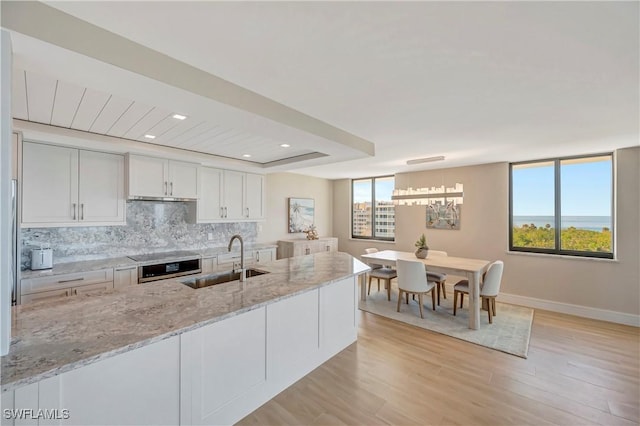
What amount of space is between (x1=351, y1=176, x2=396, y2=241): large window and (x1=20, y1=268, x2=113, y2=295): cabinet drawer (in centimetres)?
526

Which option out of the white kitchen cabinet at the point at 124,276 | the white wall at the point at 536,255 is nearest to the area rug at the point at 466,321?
the white wall at the point at 536,255

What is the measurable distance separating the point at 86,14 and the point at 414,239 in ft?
19.1

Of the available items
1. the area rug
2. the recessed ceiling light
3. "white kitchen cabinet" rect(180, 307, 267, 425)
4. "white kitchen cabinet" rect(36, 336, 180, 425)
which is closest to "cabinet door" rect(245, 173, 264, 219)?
the area rug

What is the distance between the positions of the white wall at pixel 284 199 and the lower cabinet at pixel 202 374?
3.28 metres

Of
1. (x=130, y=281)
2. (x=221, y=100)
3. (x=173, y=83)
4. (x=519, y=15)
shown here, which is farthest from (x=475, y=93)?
(x=130, y=281)

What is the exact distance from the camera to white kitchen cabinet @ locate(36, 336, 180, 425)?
4.21ft

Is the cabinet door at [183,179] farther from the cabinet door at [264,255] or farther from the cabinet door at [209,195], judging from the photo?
the cabinet door at [264,255]

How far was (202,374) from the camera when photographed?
5.77 feet

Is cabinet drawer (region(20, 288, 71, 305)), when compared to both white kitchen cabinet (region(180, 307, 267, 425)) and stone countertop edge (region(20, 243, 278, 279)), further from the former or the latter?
white kitchen cabinet (region(180, 307, 267, 425))

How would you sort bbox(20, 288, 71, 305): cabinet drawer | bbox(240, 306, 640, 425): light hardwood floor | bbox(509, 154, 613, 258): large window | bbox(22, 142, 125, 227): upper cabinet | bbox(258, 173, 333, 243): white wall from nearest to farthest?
1. bbox(240, 306, 640, 425): light hardwood floor
2. bbox(20, 288, 71, 305): cabinet drawer
3. bbox(22, 142, 125, 227): upper cabinet
4. bbox(509, 154, 613, 258): large window
5. bbox(258, 173, 333, 243): white wall

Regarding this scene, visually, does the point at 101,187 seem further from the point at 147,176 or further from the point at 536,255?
the point at 536,255

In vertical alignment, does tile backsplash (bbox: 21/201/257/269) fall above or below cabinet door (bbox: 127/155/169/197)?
below

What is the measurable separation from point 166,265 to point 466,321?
13.7ft

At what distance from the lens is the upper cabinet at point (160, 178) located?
11.8ft
